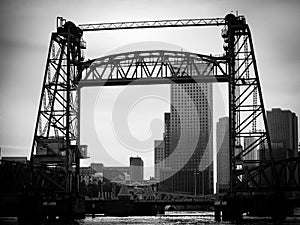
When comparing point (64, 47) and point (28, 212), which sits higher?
point (64, 47)

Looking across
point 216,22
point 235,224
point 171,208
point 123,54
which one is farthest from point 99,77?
point 171,208

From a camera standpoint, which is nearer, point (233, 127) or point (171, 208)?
point (233, 127)

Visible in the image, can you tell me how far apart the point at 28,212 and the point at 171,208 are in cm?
11121

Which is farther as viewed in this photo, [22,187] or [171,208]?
[171,208]

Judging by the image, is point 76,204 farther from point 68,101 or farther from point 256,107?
point 256,107

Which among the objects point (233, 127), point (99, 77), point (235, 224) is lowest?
point (235, 224)

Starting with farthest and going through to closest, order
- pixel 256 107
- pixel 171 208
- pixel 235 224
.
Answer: pixel 171 208, pixel 256 107, pixel 235 224

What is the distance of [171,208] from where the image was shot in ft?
590

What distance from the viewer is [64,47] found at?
74750 mm

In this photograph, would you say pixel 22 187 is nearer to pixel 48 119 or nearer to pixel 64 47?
pixel 48 119

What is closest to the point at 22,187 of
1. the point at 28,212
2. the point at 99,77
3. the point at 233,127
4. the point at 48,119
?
the point at 28,212

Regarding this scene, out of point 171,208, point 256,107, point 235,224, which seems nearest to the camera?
point 235,224

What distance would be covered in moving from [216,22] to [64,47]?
53.6 feet

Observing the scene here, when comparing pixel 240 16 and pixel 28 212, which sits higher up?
pixel 240 16
